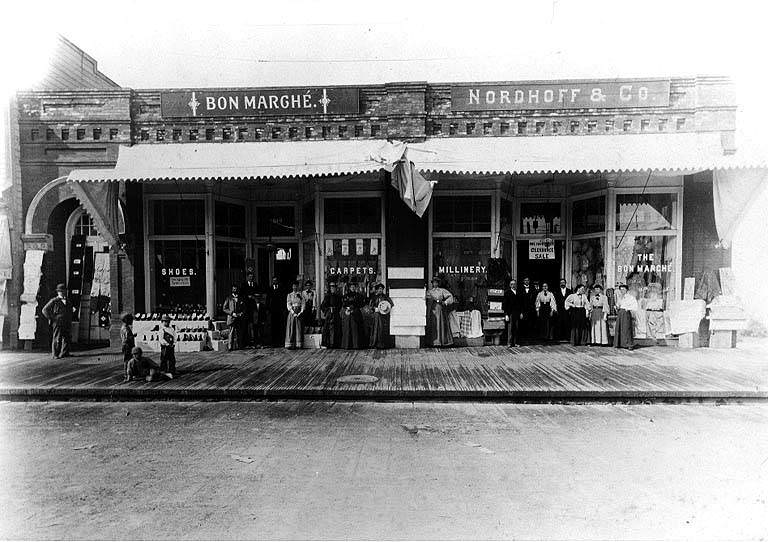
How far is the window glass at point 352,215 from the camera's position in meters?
12.2

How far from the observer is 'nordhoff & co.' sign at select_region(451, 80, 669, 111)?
11.7 meters

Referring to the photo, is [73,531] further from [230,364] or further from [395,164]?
[395,164]

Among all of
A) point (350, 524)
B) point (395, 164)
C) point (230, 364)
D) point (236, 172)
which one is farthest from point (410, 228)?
point (350, 524)

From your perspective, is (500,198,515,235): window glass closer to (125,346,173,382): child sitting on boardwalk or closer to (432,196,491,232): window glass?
(432,196,491,232): window glass

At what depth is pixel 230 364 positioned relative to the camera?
974cm

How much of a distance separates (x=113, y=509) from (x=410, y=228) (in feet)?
28.2

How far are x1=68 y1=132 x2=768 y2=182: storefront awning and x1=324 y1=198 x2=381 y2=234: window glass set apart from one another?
1.31m

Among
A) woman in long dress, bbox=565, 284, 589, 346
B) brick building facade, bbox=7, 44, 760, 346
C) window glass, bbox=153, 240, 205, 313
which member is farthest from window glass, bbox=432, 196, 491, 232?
window glass, bbox=153, 240, 205, 313

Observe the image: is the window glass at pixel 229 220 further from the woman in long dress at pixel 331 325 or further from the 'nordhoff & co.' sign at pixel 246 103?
the woman in long dress at pixel 331 325

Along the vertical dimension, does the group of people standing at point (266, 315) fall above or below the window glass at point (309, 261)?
below

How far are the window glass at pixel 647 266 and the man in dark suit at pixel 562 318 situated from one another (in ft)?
3.79

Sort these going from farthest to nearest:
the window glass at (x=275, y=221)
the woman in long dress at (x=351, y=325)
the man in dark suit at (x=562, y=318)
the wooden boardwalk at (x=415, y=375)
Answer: the window glass at (x=275, y=221) < the man in dark suit at (x=562, y=318) < the woman in long dress at (x=351, y=325) < the wooden boardwalk at (x=415, y=375)

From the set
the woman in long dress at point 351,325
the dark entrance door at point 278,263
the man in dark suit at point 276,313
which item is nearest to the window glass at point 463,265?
the woman in long dress at point 351,325

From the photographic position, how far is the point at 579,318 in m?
11.6
